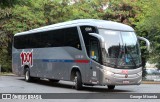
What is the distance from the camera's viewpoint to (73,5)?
47.0 metres

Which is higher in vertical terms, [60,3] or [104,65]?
[60,3]

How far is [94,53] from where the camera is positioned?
20.4 metres

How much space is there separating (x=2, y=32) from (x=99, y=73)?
2685 cm

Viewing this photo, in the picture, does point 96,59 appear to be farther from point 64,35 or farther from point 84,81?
point 64,35

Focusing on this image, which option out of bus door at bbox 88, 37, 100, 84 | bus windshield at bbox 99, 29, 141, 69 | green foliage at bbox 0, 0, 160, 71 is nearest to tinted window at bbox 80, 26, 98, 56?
bus door at bbox 88, 37, 100, 84

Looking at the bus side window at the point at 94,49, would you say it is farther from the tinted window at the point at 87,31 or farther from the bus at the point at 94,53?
the tinted window at the point at 87,31

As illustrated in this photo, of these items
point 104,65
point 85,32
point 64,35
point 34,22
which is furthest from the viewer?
point 34,22

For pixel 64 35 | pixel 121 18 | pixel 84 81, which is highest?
pixel 121 18

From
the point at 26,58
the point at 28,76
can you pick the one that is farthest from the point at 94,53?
the point at 26,58

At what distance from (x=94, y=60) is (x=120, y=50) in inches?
52.8

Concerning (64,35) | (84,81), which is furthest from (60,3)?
(84,81)

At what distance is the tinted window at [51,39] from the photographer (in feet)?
72.5

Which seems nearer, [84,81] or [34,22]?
[84,81]

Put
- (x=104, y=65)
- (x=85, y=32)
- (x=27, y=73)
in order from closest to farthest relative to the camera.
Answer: (x=104, y=65) → (x=85, y=32) → (x=27, y=73)
